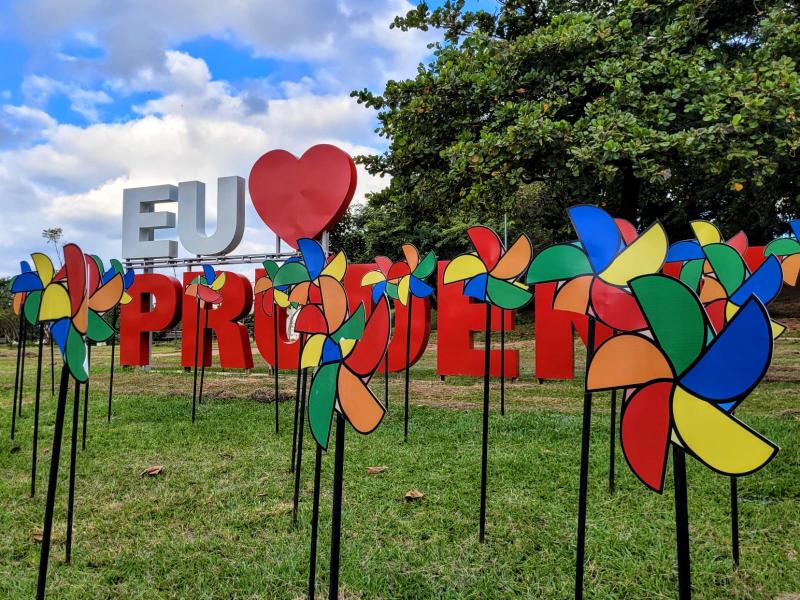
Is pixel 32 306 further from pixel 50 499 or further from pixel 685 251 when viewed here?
pixel 685 251

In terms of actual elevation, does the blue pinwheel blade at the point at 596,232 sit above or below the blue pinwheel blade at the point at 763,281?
above

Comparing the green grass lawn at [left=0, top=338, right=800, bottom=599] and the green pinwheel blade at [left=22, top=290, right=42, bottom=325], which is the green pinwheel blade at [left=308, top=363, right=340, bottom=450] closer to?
the green grass lawn at [left=0, top=338, right=800, bottom=599]

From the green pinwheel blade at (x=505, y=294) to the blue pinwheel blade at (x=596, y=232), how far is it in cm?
110

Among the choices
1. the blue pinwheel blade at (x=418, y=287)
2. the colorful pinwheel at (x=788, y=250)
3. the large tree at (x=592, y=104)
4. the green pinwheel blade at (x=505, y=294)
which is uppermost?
the large tree at (x=592, y=104)

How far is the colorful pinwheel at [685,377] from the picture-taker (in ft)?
3.73

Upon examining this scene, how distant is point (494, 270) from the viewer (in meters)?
3.03

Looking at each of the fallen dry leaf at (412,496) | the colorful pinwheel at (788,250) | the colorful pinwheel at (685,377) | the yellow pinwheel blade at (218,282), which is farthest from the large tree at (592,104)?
the colorful pinwheel at (685,377)

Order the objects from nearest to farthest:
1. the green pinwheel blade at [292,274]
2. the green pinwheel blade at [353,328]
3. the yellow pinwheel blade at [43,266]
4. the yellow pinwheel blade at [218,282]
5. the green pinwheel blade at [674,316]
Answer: the green pinwheel blade at [674,316]
the green pinwheel blade at [353,328]
the yellow pinwheel blade at [43,266]
the green pinwheel blade at [292,274]
the yellow pinwheel blade at [218,282]

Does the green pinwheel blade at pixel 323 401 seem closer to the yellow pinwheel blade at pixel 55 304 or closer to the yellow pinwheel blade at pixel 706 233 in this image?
the yellow pinwheel blade at pixel 55 304

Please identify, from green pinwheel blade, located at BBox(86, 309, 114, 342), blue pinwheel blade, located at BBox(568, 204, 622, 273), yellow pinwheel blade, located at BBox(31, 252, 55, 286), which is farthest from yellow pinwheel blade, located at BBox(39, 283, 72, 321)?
blue pinwheel blade, located at BBox(568, 204, 622, 273)

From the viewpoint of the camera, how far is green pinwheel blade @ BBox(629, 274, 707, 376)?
1239 millimetres

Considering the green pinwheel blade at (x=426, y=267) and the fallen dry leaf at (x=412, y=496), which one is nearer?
the fallen dry leaf at (x=412, y=496)

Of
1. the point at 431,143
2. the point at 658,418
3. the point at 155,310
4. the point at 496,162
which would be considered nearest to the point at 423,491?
the point at 658,418

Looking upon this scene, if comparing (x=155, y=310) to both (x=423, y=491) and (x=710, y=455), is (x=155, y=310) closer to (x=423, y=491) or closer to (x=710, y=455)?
(x=423, y=491)
